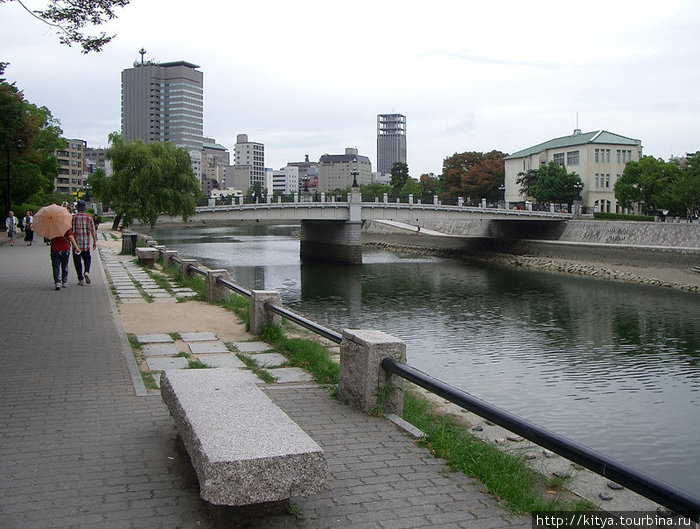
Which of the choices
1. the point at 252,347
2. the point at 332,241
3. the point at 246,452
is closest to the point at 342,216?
the point at 332,241

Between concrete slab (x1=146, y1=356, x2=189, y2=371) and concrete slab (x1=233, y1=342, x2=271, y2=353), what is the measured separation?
2.99 feet

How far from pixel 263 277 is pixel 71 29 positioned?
2293 cm

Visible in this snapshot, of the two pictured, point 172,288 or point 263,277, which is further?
point 263,277

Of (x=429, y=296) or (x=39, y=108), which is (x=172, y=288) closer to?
(x=429, y=296)

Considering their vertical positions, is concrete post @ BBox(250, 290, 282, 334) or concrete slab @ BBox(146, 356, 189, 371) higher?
concrete post @ BBox(250, 290, 282, 334)

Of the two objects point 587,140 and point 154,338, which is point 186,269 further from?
point 587,140

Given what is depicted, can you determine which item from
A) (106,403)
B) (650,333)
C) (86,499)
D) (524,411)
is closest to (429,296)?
(650,333)

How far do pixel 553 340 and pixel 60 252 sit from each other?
1241 centimetres

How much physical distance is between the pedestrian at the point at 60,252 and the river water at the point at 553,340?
630 cm

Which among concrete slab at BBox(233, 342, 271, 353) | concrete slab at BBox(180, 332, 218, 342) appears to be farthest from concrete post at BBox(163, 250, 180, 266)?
concrete slab at BBox(233, 342, 271, 353)

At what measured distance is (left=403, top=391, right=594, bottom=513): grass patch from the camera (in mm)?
4180

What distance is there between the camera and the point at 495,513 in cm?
398

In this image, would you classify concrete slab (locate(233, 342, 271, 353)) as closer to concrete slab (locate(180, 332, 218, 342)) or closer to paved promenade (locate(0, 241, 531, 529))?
concrete slab (locate(180, 332, 218, 342))

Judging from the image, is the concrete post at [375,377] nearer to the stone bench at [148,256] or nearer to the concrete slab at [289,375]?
the concrete slab at [289,375]
